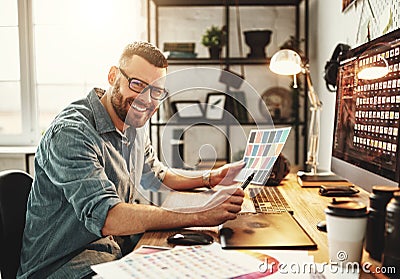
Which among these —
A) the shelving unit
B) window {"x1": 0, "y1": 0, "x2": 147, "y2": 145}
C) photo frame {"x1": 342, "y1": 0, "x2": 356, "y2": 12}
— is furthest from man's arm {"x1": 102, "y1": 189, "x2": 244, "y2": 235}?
window {"x1": 0, "y1": 0, "x2": 147, "y2": 145}

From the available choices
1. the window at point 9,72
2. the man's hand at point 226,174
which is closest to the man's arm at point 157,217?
the man's hand at point 226,174

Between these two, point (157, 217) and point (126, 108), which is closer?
point (157, 217)

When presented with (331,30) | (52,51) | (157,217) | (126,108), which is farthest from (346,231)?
(52,51)

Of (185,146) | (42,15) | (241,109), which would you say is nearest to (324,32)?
(241,109)

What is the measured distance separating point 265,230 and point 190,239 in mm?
210

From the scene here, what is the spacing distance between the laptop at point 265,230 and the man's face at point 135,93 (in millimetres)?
451

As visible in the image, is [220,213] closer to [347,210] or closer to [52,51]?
[347,210]

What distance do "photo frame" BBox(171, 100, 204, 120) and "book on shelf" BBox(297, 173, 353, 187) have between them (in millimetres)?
1344

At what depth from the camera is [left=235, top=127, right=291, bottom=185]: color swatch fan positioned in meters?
1.75

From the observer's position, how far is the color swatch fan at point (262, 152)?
1748 mm

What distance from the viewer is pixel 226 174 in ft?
6.52

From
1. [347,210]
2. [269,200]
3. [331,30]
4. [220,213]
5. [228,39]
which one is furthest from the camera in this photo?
[228,39]

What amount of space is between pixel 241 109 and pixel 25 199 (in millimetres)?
2020

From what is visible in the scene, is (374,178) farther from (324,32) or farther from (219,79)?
(219,79)
